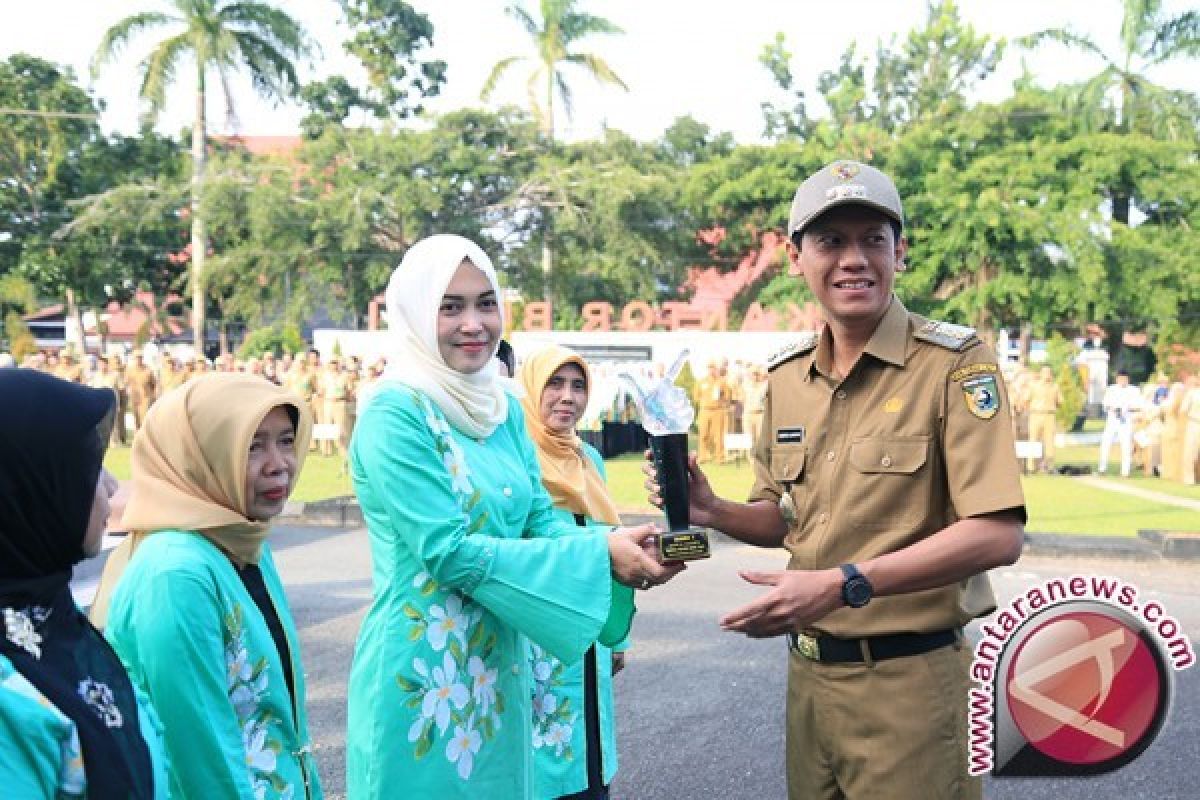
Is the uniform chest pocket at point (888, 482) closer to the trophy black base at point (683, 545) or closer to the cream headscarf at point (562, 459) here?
the trophy black base at point (683, 545)

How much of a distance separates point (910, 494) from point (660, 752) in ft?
9.01

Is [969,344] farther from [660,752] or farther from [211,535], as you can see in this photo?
[660,752]

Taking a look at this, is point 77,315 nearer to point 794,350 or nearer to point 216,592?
point 216,592

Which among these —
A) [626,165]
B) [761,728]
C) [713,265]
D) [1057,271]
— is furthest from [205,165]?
[761,728]

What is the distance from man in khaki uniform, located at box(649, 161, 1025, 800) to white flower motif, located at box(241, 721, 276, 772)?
3.16ft

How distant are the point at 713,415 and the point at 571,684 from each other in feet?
53.0

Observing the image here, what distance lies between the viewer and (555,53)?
97.7 ft

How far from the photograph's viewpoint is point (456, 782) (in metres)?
2.26

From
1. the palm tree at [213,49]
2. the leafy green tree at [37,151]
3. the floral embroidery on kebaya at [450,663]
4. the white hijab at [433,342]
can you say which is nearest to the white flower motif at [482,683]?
the floral embroidery on kebaya at [450,663]

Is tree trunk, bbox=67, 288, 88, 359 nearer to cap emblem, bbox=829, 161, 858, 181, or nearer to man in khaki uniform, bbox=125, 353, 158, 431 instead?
man in khaki uniform, bbox=125, 353, 158, 431

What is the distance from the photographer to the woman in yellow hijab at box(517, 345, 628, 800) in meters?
3.14

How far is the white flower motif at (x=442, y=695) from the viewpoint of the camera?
224cm

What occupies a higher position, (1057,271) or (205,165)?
(205,165)

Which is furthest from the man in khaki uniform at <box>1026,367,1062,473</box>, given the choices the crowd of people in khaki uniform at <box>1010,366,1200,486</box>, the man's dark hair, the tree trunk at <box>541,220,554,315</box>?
the tree trunk at <box>541,220,554,315</box>
